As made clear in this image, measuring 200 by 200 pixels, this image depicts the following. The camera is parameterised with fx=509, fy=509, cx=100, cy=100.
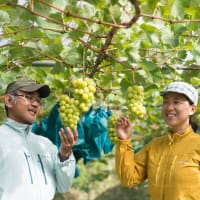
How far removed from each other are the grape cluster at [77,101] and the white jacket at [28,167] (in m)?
0.30

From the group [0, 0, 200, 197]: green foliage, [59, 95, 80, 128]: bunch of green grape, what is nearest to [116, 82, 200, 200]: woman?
[0, 0, 200, 197]: green foliage

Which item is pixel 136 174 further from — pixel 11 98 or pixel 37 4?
pixel 37 4

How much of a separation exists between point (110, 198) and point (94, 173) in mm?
1013

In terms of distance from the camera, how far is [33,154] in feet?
9.82

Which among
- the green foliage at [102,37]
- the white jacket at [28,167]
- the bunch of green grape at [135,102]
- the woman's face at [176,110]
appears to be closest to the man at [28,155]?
the white jacket at [28,167]

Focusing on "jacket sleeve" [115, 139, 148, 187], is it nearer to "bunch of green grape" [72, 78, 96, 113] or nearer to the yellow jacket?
the yellow jacket

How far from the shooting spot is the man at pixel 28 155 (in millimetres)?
2820

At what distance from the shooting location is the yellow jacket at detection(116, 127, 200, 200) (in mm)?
2850

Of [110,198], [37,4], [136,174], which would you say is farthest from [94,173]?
[37,4]

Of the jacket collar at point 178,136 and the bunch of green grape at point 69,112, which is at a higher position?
the bunch of green grape at point 69,112

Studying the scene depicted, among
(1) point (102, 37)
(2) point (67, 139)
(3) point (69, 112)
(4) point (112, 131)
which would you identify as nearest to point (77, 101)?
(3) point (69, 112)

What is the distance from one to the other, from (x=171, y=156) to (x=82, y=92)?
0.66m

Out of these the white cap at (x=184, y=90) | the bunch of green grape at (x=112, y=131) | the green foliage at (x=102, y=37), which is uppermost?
the green foliage at (x=102, y=37)

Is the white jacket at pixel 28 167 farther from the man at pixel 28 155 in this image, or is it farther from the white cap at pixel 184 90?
the white cap at pixel 184 90
